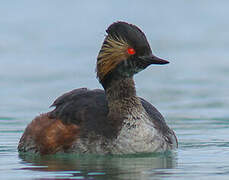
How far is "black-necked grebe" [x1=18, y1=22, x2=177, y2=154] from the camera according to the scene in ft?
51.4

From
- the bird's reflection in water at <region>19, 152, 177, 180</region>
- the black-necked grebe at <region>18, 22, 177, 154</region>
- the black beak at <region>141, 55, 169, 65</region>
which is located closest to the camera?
the bird's reflection in water at <region>19, 152, 177, 180</region>

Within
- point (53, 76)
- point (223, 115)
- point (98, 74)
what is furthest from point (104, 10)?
point (98, 74)

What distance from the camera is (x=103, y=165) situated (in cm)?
1480

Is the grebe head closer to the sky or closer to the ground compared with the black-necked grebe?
closer to the sky

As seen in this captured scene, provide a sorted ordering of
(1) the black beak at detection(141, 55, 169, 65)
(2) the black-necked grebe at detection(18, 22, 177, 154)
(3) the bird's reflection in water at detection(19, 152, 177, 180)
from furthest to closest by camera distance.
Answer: (2) the black-necked grebe at detection(18, 22, 177, 154), (1) the black beak at detection(141, 55, 169, 65), (3) the bird's reflection in water at detection(19, 152, 177, 180)

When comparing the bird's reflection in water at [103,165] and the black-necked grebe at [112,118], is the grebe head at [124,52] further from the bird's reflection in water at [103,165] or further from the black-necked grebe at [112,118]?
the bird's reflection in water at [103,165]

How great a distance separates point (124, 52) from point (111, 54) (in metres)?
0.22

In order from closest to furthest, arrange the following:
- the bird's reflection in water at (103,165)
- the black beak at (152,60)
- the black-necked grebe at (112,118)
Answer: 1. the bird's reflection in water at (103,165)
2. the black beak at (152,60)
3. the black-necked grebe at (112,118)

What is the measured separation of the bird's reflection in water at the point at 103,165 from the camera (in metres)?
13.9

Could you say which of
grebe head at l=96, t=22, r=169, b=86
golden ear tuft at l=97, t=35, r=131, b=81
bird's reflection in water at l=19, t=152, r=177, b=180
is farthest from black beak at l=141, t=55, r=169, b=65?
bird's reflection in water at l=19, t=152, r=177, b=180

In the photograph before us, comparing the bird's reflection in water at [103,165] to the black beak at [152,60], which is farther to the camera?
the black beak at [152,60]

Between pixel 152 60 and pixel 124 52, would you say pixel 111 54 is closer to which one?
pixel 124 52

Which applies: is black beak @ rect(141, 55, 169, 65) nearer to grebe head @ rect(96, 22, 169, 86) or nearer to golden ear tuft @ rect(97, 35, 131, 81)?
grebe head @ rect(96, 22, 169, 86)

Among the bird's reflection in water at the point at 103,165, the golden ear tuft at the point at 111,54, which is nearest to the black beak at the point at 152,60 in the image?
the golden ear tuft at the point at 111,54
